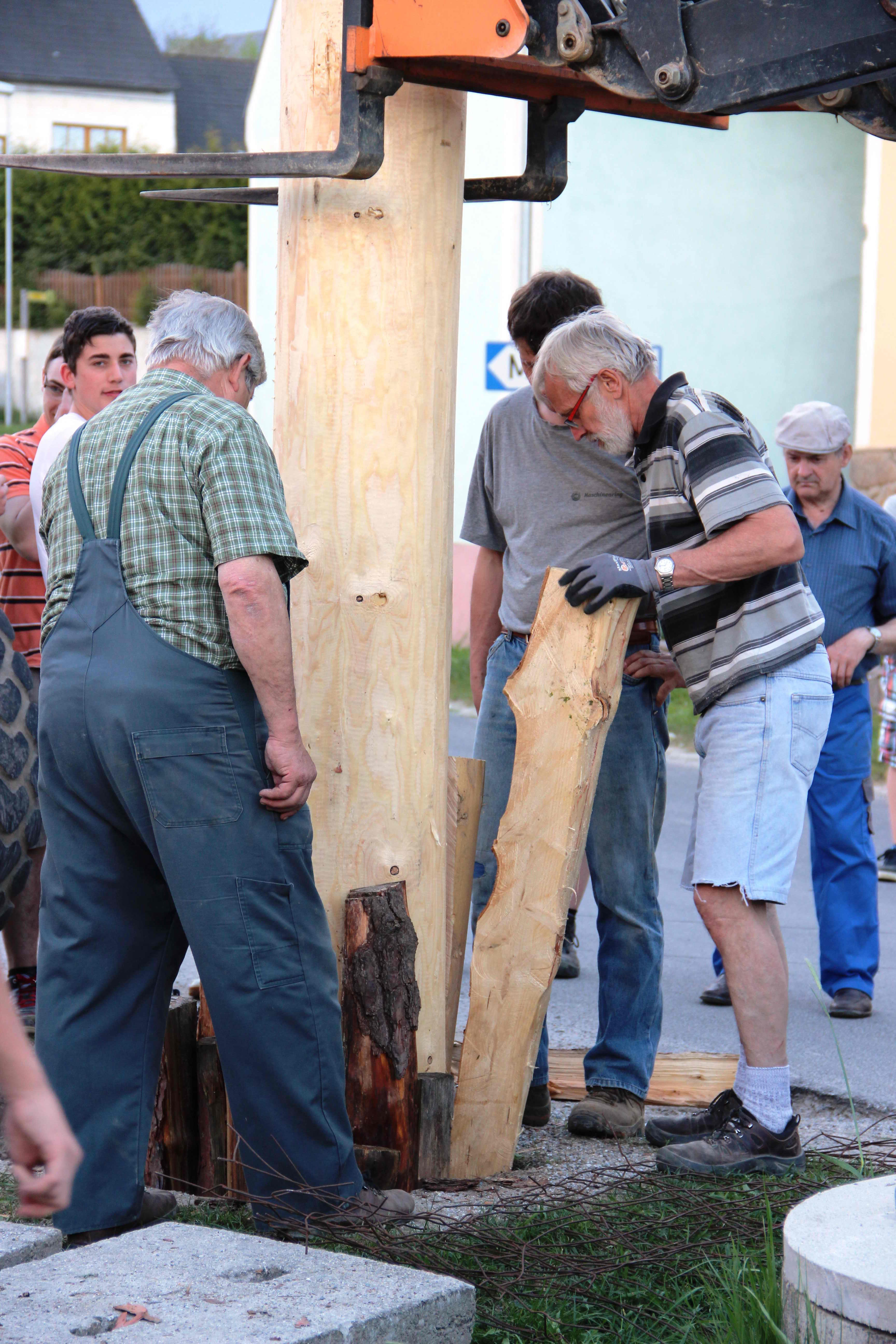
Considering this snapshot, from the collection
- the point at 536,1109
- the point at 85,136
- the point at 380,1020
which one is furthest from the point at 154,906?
the point at 85,136

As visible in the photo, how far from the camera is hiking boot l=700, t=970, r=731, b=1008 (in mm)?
5605

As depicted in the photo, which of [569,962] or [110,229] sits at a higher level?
[110,229]

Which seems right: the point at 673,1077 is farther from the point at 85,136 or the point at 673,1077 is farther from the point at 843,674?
the point at 85,136

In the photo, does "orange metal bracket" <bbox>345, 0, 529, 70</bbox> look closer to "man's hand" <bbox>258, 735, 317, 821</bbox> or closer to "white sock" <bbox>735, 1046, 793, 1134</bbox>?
"man's hand" <bbox>258, 735, 317, 821</bbox>

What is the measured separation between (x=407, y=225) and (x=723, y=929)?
5.76ft

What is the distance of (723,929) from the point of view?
3.70 meters

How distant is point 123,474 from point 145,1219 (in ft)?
5.20

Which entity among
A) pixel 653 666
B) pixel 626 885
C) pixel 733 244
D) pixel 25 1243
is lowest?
pixel 25 1243

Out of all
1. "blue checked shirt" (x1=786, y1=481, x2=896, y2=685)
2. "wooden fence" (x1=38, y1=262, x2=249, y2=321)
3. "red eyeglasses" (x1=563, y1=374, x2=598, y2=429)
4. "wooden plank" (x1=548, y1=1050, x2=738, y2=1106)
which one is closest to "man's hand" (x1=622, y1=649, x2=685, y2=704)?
"red eyeglasses" (x1=563, y1=374, x2=598, y2=429)

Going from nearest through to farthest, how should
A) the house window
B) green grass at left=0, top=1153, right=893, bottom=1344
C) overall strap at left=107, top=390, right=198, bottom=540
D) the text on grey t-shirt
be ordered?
green grass at left=0, top=1153, right=893, bottom=1344
overall strap at left=107, top=390, right=198, bottom=540
the text on grey t-shirt
the house window

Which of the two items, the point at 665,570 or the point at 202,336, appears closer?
the point at 202,336

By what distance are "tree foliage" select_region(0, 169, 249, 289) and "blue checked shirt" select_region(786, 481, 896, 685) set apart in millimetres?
26780

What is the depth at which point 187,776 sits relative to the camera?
3.07m

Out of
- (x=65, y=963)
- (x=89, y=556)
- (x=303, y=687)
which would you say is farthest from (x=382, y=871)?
(x=89, y=556)
